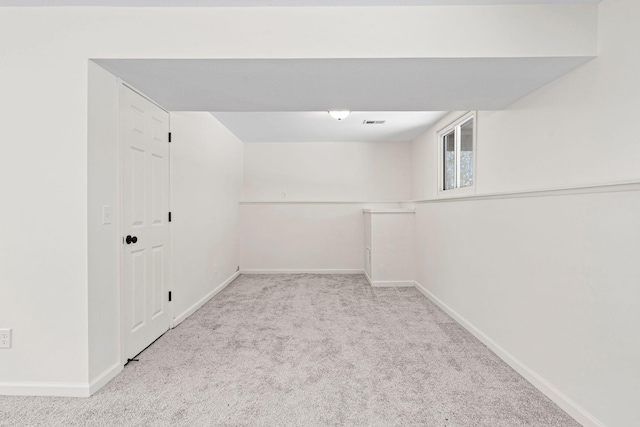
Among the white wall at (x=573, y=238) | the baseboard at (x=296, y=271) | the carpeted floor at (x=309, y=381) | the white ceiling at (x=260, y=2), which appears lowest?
the carpeted floor at (x=309, y=381)

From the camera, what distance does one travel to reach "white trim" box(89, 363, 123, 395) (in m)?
1.94

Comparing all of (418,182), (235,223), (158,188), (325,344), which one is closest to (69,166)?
(158,188)

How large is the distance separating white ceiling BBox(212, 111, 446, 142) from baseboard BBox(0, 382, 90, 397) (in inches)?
122

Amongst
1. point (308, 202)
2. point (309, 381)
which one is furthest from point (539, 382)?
point (308, 202)

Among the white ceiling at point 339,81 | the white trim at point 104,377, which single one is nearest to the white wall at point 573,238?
the white ceiling at point 339,81

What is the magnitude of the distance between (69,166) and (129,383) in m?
1.42

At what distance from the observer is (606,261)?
158 centimetres

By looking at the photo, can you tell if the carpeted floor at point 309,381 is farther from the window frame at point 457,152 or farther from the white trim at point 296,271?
the white trim at point 296,271

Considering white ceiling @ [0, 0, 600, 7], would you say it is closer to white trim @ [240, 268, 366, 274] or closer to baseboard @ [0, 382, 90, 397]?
baseboard @ [0, 382, 90, 397]

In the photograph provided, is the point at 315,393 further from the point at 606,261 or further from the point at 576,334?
the point at 606,261

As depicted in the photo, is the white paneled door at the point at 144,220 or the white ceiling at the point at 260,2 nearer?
the white ceiling at the point at 260,2

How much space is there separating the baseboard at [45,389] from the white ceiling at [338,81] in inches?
77.8

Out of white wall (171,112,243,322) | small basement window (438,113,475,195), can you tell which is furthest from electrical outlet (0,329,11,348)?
small basement window (438,113,475,195)

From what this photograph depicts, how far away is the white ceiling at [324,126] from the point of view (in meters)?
4.05
